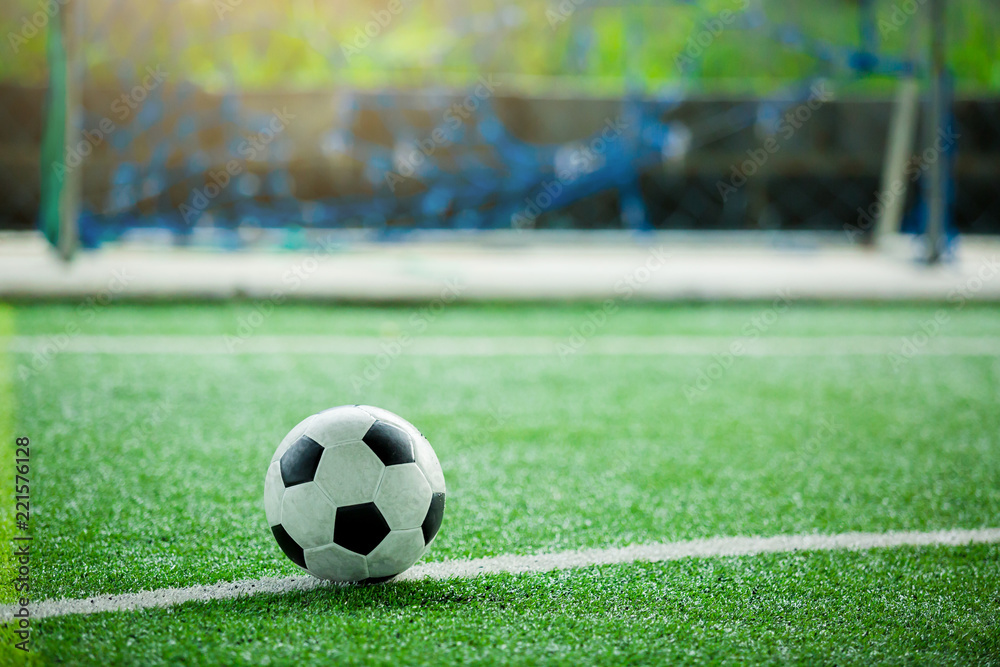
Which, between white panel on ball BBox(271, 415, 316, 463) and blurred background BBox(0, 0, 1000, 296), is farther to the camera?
blurred background BBox(0, 0, 1000, 296)

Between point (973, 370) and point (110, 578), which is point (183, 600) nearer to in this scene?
point (110, 578)

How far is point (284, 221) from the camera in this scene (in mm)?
9219

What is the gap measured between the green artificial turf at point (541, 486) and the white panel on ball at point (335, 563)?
0.16 feet

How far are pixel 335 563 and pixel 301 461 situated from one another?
0.24 m

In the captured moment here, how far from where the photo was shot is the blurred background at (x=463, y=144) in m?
9.06
